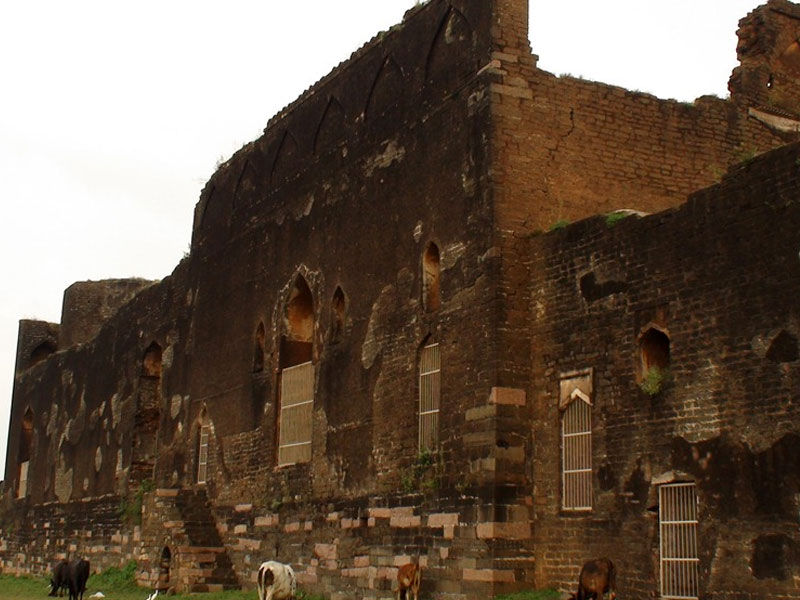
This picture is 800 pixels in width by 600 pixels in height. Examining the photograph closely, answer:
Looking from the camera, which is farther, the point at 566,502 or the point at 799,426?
the point at 566,502

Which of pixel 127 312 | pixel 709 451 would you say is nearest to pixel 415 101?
pixel 709 451

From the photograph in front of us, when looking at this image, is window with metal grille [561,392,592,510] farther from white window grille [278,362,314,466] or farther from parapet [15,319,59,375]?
parapet [15,319,59,375]

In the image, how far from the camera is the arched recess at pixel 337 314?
1706 cm

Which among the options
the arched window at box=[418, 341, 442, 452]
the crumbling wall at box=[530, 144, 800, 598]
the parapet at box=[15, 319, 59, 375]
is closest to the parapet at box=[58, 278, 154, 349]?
the parapet at box=[15, 319, 59, 375]

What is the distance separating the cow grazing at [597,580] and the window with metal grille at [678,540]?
49cm

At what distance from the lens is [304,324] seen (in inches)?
745

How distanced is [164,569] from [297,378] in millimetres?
A: 4290

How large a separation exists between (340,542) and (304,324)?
4200mm

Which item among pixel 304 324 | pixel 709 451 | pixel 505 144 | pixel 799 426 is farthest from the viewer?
pixel 304 324

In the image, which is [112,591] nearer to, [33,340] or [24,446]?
[24,446]

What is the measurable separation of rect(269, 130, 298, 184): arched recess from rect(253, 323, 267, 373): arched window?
2582 millimetres

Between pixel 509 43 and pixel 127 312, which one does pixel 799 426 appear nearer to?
pixel 509 43

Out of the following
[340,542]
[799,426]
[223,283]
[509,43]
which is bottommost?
[340,542]

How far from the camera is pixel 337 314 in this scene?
56.5 ft
